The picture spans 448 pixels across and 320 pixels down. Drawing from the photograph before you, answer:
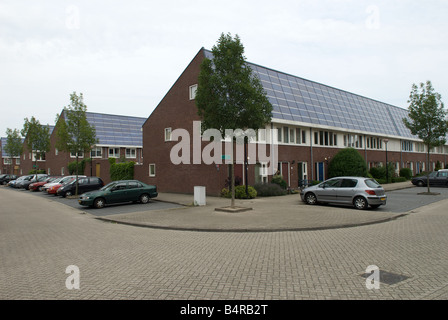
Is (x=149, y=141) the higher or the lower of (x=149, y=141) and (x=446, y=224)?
the higher

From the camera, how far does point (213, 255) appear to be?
6.91 meters

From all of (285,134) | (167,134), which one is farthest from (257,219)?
Result: (167,134)

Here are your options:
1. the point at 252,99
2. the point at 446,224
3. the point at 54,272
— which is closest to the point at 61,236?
the point at 54,272

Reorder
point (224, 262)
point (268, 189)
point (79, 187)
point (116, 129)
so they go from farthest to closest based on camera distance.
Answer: point (116, 129) < point (79, 187) < point (268, 189) < point (224, 262)

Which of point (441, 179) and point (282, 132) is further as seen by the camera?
point (441, 179)

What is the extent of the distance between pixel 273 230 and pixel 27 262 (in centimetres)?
649

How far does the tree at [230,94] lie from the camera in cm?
1364

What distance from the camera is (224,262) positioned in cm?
632

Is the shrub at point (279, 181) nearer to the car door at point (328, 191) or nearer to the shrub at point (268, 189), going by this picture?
the shrub at point (268, 189)

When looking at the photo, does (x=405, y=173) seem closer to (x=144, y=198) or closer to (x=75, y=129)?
(x=144, y=198)

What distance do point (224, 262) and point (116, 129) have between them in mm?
46471

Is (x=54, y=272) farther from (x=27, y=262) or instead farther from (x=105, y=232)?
(x=105, y=232)

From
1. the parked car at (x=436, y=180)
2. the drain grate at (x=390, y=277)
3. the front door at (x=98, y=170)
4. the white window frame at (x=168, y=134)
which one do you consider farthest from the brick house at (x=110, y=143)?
the drain grate at (x=390, y=277)

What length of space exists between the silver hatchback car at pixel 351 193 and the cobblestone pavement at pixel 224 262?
3.68 meters
